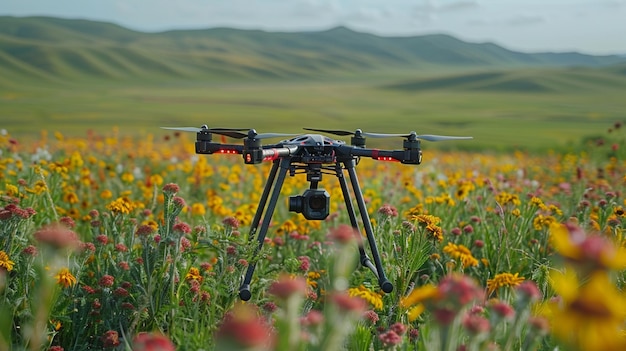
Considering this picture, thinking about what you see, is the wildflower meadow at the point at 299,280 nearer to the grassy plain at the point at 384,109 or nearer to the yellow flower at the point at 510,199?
the yellow flower at the point at 510,199

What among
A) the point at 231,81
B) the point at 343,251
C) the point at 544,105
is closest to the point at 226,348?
the point at 343,251

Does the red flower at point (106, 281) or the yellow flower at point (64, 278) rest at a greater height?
the yellow flower at point (64, 278)

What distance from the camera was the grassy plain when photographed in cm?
3410

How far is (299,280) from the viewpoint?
135cm

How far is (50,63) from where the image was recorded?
111 m

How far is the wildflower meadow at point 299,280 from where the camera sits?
4.09 feet

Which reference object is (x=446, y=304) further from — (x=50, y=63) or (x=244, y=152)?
(x=50, y=63)

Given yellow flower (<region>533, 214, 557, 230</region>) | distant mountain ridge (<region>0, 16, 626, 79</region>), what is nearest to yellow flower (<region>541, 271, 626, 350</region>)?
yellow flower (<region>533, 214, 557, 230</region>)

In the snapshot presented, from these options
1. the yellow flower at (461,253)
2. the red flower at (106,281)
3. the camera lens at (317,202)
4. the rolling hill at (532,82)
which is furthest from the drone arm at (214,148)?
the rolling hill at (532,82)

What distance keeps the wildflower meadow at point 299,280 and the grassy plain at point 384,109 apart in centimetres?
993

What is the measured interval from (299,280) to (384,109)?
59.8m

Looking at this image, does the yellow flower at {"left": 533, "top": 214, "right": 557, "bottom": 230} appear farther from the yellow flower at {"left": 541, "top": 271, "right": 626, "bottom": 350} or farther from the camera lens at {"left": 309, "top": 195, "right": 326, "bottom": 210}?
the yellow flower at {"left": 541, "top": 271, "right": 626, "bottom": 350}

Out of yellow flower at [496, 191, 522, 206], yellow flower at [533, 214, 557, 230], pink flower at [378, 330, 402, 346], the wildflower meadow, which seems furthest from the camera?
yellow flower at [496, 191, 522, 206]

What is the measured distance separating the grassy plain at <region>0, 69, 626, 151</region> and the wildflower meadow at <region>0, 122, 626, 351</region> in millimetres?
9928
